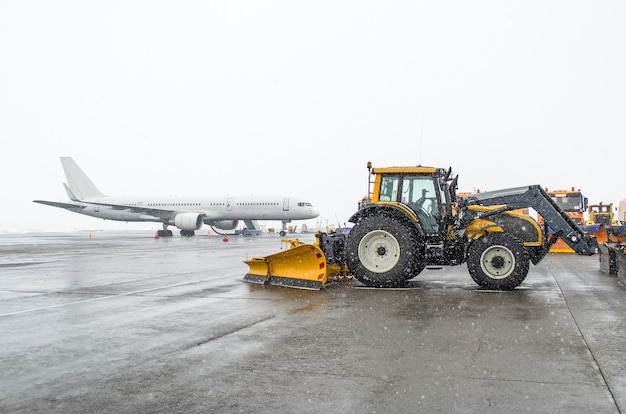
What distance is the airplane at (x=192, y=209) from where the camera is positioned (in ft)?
142

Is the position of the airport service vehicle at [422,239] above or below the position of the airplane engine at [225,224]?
above

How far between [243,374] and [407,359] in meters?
1.45

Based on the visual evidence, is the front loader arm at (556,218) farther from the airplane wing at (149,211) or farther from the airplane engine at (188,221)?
the airplane wing at (149,211)

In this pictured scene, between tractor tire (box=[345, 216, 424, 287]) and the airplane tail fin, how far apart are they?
45.8 meters

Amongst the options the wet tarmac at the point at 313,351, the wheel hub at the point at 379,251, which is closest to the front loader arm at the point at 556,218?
the wet tarmac at the point at 313,351

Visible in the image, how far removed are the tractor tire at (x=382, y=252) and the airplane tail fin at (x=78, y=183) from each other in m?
45.8

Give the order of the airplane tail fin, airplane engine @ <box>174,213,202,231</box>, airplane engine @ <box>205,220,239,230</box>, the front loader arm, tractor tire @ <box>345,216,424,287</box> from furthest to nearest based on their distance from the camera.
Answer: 1. the airplane tail fin
2. airplane engine @ <box>205,220,239,230</box>
3. airplane engine @ <box>174,213,202,231</box>
4. the front loader arm
5. tractor tire @ <box>345,216,424,287</box>

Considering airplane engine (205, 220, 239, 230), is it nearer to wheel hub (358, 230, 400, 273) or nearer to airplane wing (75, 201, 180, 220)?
airplane wing (75, 201, 180, 220)

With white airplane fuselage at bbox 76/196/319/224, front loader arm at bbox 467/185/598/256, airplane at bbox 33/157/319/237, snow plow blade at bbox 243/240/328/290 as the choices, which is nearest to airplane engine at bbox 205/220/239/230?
airplane at bbox 33/157/319/237

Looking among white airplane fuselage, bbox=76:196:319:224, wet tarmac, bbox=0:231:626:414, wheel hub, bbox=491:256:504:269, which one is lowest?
wet tarmac, bbox=0:231:626:414

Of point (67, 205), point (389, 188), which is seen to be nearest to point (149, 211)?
point (67, 205)

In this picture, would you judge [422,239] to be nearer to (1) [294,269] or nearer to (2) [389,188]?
(2) [389,188]

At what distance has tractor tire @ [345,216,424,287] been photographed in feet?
32.1

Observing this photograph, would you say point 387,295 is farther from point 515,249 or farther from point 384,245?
point 515,249
